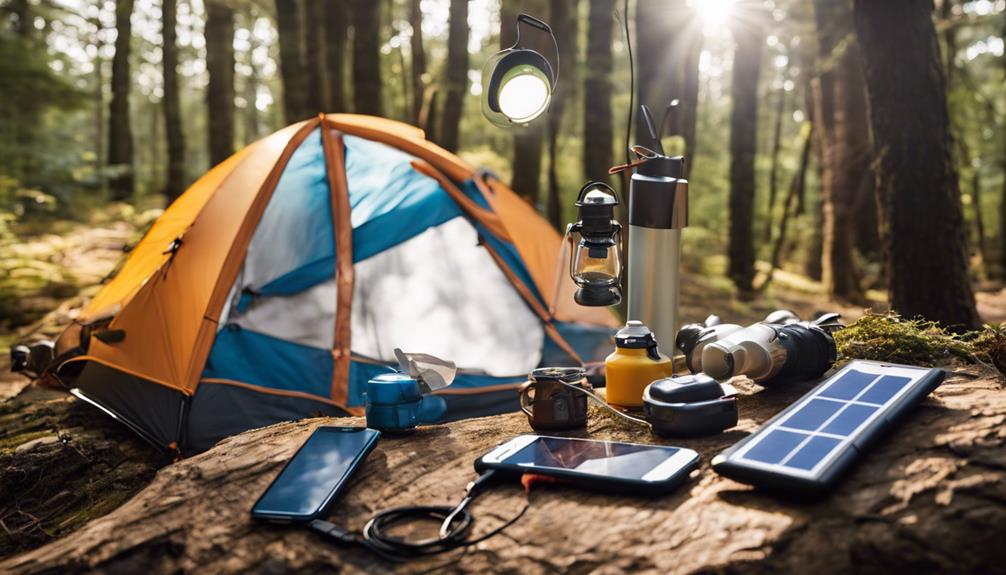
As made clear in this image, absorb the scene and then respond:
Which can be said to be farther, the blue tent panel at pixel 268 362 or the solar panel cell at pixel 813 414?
the blue tent panel at pixel 268 362

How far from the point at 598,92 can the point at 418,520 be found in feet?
26.0

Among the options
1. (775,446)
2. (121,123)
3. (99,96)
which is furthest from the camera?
(99,96)

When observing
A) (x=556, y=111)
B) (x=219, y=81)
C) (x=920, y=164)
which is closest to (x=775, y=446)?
(x=920, y=164)

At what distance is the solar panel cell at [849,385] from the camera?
2150 mm

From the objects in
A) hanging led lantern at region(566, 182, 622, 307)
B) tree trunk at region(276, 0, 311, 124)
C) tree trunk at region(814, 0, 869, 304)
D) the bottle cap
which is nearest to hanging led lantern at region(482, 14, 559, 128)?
hanging led lantern at region(566, 182, 622, 307)

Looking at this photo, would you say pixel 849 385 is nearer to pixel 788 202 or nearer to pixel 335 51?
pixel 788 202

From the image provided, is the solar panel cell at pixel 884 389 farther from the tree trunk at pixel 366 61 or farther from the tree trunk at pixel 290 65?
the tree trunk at pixel 290 65

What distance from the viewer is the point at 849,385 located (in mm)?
2209

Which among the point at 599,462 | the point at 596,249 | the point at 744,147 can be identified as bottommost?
the point at 599,462

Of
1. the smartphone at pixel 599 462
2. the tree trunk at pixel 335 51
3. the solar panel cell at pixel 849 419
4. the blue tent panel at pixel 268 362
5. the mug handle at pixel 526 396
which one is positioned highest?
the tree trunk at pixel 335 51

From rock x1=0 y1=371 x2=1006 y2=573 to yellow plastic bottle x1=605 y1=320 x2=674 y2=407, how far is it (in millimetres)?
256

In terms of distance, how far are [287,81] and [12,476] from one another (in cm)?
639

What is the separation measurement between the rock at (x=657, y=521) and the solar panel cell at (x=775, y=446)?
0.08m

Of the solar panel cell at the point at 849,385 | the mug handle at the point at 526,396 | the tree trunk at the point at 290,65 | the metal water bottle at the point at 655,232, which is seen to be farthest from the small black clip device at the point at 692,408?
the tree trunk at the point at 290,65
